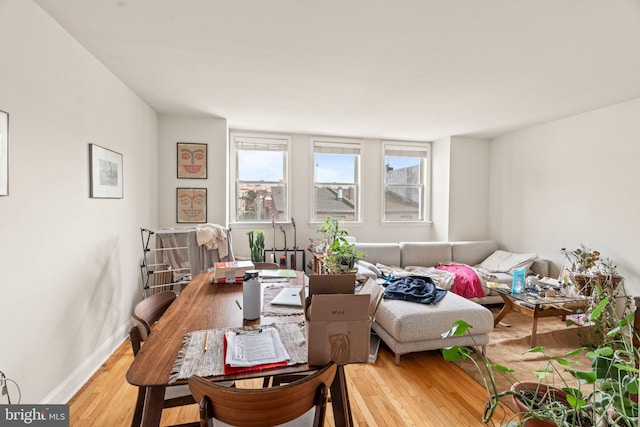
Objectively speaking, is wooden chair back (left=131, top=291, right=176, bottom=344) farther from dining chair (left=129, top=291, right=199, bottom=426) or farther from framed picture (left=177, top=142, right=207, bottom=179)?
framed picture (left=177, top=142, right=207, bottom=179)

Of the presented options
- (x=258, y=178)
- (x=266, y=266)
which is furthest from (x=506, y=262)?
(x=258, y=178)

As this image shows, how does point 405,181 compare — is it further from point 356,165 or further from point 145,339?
point 145,339

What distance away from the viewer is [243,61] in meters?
2.45

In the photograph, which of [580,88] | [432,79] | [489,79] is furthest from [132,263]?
[580,88]

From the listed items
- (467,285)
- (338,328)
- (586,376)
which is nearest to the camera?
(586,376)

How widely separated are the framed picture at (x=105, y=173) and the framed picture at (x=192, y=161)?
3.63 feet

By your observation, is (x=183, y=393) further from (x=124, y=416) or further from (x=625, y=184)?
(x=625, y=184)

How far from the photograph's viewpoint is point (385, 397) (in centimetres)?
217

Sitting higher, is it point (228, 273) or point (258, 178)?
point (258, 178)

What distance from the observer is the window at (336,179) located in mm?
5113

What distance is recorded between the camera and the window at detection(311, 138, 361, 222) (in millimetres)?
5113

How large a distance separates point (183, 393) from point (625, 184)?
15.0 ft

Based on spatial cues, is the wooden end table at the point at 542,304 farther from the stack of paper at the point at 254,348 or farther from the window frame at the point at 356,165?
the stack of paper at the point at 254,348
